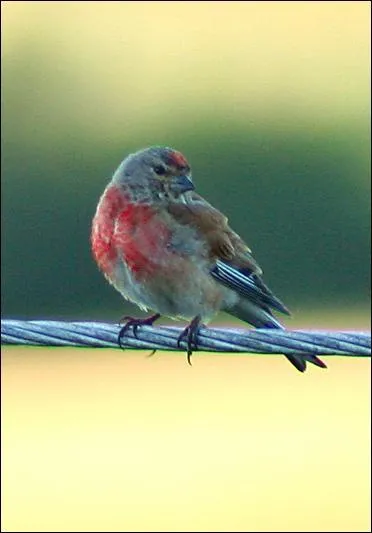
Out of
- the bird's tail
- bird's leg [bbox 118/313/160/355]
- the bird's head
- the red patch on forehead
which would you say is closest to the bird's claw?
bird's leg [bbox 118/313/160/355]

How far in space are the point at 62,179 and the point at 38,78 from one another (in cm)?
458

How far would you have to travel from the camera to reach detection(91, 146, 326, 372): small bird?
7375 mm

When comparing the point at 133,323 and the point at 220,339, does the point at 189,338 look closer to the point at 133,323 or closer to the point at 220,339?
the point at 220,339

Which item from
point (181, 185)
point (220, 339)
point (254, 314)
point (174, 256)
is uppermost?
point (181, 185)

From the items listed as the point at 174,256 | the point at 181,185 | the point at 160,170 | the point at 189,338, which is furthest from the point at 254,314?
the point at 189,338

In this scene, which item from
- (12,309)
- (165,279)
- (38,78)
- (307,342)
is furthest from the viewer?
(38,78)

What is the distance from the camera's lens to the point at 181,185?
7699mm

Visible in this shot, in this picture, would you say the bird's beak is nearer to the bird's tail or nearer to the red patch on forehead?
the red patch on forehead

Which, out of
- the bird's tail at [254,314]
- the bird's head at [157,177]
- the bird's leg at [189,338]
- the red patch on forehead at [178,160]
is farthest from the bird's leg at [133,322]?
Result: the red patch on forehead at [178,160]

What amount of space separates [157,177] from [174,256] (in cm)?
49

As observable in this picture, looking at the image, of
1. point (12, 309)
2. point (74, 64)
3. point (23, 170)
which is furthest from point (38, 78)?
point (12, 309)

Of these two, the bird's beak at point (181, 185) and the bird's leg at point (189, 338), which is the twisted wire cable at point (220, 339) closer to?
the bird's leg at point (189, 338)

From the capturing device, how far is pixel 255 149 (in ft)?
75.5

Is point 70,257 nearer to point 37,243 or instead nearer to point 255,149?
point 37,243
